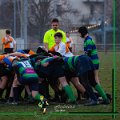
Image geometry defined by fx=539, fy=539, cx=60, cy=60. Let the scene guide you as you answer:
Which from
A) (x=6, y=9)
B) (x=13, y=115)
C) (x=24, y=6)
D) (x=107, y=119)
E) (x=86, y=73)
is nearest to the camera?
(x=107, y=119)

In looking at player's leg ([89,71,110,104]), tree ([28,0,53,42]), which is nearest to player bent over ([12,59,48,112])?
player's leg ([89,71,110,104])

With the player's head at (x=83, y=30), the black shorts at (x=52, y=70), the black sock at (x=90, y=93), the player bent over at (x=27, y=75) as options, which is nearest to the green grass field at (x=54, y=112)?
the black sock at (x=90, y=93)

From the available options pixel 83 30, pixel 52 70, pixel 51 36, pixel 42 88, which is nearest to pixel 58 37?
pixel 83 30

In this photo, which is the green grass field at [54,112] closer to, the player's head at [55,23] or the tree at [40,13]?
the player's head at [55,23]

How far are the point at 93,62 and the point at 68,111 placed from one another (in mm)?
1924

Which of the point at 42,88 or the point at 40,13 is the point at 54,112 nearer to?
the point at 42,88

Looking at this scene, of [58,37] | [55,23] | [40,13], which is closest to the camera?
[58,37]

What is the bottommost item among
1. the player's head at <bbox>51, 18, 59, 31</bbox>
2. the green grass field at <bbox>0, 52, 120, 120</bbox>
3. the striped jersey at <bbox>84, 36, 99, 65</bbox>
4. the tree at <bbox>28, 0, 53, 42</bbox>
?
the green grass field at <bbox>0, 52, 120, 120</bbox>

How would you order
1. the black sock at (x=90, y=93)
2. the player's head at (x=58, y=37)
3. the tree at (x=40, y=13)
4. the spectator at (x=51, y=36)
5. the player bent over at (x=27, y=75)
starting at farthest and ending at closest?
the tree at (x=40, y=13) → the spectator at (x=51, y=36) → the player's head at (x=58, y=37) → the black sock at (x=90, y=93) → the player bent over at (x=27, y=75)

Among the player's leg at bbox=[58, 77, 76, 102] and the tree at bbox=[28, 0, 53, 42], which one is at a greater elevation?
the tree at bbox=[28, 0, 53, 42]

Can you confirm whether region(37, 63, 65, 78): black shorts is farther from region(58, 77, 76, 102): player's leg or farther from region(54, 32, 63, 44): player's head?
region(54, 32, 63, 44): player's head

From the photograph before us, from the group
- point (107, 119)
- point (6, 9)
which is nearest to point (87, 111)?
point (107, 119)

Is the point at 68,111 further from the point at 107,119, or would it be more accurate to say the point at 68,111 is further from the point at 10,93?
the point at 10,93

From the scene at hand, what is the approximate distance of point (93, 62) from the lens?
1116cm
